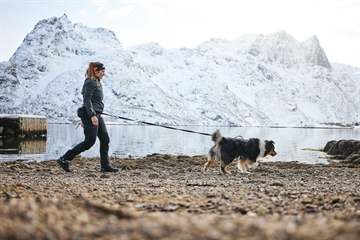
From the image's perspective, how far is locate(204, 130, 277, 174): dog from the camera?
1213 cm

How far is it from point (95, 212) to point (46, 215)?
0.49m

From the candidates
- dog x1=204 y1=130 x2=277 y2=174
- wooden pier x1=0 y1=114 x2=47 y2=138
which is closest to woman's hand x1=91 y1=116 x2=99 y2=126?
dog x1=204 y1=130 x2=277 y2=174

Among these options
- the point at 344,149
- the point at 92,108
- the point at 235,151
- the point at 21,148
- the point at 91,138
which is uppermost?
the point at 92,108

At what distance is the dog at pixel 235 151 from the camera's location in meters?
12.1

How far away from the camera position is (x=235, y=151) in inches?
486

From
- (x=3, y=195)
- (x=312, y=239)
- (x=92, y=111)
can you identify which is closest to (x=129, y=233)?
(x=312, y=239)

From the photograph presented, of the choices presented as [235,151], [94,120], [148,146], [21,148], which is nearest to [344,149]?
[148,146]

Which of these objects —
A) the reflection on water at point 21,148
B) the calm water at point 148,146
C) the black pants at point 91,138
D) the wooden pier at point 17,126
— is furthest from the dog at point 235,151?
the wooden pier at point 17,126

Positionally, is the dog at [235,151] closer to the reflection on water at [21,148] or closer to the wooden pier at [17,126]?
the reflection on water at [21,148]

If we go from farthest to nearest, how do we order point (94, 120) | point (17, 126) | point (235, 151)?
1. point (17, 126)
2. point (235, 151)
3. point (94, 120)

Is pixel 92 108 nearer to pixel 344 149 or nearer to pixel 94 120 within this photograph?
pixel 94 120

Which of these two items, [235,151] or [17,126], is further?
[17,126]

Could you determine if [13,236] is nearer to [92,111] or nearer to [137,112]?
[92,111]

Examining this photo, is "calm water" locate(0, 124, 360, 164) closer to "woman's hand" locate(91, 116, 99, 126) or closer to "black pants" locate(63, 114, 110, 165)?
"black pants" locate(63, 114, 110, 165)
